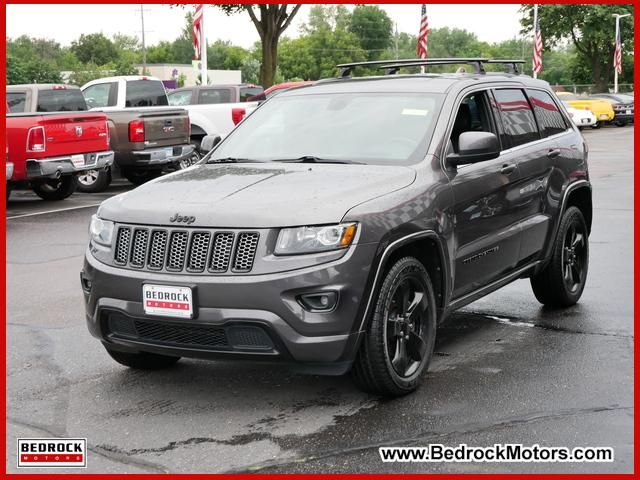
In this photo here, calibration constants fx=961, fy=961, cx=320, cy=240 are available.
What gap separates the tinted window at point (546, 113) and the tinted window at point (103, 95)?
39.8ft

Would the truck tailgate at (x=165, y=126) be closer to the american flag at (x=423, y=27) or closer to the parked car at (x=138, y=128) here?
the parked car at (x=138, y=128)

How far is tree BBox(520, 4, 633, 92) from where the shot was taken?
6512 cm

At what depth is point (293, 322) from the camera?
188 inches

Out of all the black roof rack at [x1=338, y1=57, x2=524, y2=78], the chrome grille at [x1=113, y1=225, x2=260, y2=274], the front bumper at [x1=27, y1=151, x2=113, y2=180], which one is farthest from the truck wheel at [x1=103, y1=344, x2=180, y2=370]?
the front bumper at [x1=27, y1=151, x2=113, y2=180]

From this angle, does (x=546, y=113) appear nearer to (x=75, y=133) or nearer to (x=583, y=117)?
(x=75, y=133)

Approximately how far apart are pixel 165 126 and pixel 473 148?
12299 mm

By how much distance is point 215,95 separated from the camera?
21484 millimetres

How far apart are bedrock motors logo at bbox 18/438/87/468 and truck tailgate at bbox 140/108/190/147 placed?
12.7 meters

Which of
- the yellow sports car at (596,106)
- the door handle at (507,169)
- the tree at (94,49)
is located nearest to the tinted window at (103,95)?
the door handle at (507,169)

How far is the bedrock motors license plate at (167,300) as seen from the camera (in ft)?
15.9

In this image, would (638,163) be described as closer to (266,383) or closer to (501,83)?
(501,83)

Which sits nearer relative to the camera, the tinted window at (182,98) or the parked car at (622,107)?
the tinted window at (182,98)

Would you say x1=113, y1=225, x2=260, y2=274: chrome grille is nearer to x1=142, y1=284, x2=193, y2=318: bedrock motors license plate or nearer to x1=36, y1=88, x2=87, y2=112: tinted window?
x1=142, y1=284, x2=193, y2=318: bedrock motors license plate

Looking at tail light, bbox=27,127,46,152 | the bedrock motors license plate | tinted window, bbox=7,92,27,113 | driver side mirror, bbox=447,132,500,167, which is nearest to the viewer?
the bedrock motors license plate
